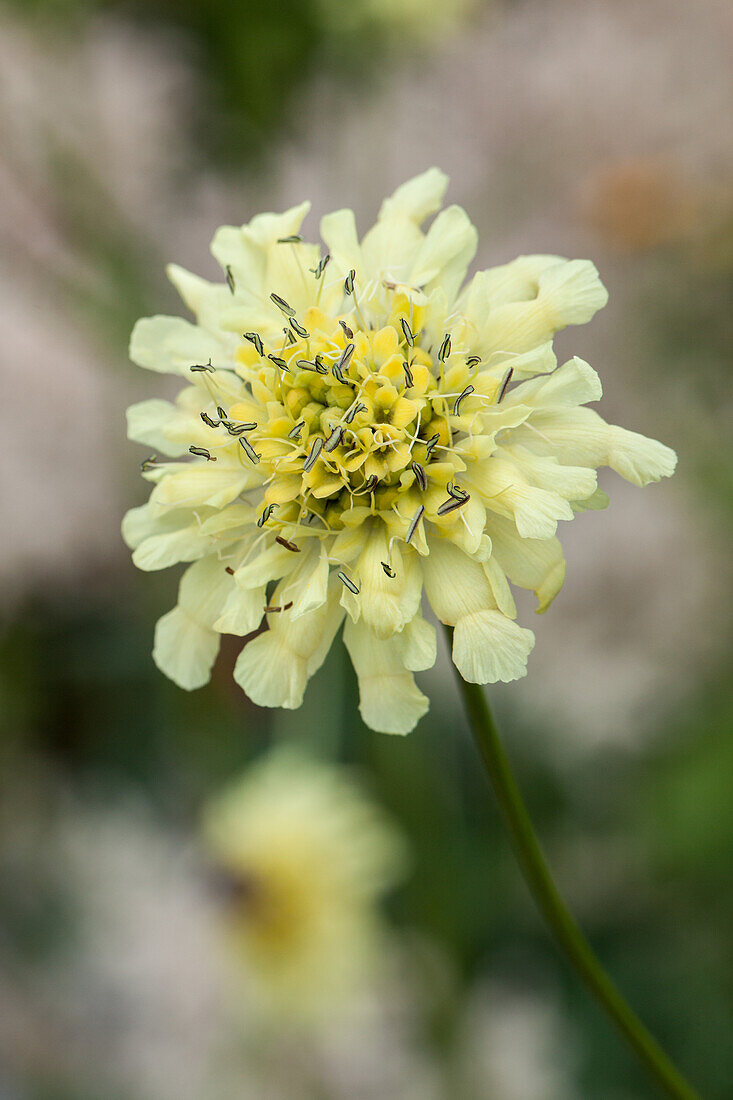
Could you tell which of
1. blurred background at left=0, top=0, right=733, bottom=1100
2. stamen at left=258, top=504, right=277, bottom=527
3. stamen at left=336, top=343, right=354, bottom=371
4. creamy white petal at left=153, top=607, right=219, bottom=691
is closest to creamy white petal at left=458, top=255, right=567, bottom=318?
stamen at left=336, top=343, right=354, bottom=371

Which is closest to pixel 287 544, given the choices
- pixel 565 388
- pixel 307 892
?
pixel 565 388

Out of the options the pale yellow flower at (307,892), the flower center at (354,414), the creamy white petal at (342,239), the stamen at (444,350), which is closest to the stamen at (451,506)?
the flower center at (354,414)

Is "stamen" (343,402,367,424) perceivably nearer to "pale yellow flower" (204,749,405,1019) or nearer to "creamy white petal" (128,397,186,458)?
"creamy white petal" (128,397,186,458)

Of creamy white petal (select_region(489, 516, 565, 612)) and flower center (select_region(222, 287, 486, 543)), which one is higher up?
flower center (select_region(222, 287, 486, 543))

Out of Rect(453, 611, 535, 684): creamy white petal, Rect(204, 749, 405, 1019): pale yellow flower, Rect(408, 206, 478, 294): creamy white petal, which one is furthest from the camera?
Rect(204, 749, 405, 1019): pale yellow flower

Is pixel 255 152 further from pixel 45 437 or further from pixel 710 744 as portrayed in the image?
pixel 710 744

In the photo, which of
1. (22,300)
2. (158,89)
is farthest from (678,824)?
(158,89)
